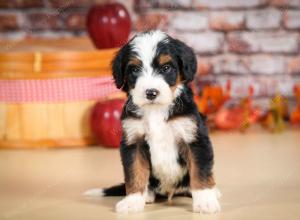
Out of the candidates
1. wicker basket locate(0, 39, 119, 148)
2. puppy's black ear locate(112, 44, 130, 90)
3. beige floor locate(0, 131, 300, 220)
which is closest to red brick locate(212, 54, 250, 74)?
beige floor locate(0, 131, 300, 220)

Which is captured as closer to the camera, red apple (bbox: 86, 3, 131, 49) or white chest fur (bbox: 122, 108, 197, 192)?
white chest fur (bbox: 122, 108, 197, 192)

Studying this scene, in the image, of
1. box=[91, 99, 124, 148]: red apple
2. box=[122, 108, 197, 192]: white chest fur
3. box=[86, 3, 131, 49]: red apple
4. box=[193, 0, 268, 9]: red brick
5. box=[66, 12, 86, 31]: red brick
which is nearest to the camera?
box=[122, 108, 197, 192]: white chest fur

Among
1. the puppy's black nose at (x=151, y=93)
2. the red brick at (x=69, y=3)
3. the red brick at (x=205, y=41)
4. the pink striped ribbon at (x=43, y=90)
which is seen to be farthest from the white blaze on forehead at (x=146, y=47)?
the red brick at (x=69, y=3)

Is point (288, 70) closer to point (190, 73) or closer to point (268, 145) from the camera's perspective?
point (268, 145)

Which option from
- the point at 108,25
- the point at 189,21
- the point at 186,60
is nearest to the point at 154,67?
the point at 186,60

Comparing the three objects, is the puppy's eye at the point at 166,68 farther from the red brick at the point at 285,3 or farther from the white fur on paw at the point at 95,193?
the red brick at the point at 285,3

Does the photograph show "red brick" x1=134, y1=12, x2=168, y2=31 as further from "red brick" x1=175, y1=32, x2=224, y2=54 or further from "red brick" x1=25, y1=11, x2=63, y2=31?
"red brick" x1=25, y1=11, x2=63, y2=31

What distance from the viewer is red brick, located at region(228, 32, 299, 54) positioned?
14.5ft

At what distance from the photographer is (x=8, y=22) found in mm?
4484

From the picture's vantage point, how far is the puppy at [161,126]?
2277 mm

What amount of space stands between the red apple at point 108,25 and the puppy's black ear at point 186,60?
4.90ft

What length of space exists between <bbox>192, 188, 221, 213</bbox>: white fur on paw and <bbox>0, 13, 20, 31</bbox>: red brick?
2.63 metres

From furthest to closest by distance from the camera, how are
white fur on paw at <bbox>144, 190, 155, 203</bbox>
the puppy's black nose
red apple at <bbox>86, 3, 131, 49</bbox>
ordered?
red apple at <bbox>86, 3, 131, 49</bbox> → white fur on paw at <bbox>144, 190, 155, 203</bbox> → the puppy's black nose

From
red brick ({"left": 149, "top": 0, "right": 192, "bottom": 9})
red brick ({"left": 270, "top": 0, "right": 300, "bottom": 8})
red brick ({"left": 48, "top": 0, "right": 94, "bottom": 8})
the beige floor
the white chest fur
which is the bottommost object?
the beige floor
